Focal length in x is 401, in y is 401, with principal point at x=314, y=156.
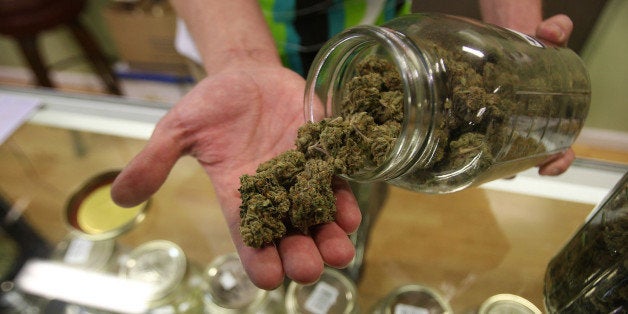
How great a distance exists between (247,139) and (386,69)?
0.31m

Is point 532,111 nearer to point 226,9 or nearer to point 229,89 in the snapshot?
point 229,89

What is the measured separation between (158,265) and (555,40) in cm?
103

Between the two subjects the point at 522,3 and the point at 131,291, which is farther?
the point at 522,3

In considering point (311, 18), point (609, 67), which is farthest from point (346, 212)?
point (609, 67)

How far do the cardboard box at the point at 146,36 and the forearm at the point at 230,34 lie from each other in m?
1.03

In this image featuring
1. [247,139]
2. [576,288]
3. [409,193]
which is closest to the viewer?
[576,288]

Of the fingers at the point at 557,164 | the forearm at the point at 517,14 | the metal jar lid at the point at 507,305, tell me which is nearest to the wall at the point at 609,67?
the forearm at the point at 517,14

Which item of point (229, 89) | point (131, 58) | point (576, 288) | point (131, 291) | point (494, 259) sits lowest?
point (131, 58)

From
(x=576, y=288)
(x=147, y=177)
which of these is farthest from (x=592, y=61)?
(x=147, y=177)

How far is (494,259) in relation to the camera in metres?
0.87

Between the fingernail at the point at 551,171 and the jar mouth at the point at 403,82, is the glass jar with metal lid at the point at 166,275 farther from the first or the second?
the fingernail at the point at 551,171

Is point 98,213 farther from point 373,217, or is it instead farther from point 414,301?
point 414,301

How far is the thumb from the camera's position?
735 millimetres

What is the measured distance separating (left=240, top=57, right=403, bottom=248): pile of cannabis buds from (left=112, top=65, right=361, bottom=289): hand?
3 cm
